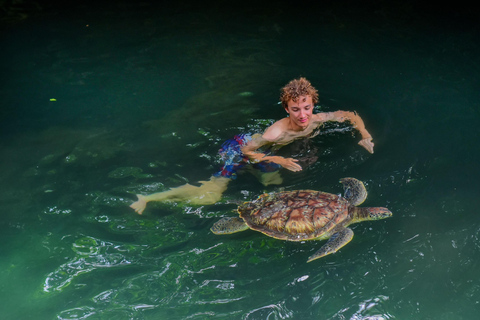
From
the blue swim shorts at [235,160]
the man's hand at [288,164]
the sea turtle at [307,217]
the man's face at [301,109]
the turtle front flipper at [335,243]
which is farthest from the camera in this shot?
the blue swim shorts at [235,160]

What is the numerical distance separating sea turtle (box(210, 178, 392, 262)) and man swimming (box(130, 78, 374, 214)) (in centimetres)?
42

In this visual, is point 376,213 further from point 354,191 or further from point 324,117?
point 324,117

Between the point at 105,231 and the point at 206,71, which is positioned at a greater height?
the point at 206,71

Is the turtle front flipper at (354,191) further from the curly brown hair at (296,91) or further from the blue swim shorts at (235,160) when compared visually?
the curly brown hair at (296,91)

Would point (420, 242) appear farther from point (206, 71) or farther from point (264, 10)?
point (264, 10)

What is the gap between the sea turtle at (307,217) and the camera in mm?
3707

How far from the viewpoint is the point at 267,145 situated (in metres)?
4.86

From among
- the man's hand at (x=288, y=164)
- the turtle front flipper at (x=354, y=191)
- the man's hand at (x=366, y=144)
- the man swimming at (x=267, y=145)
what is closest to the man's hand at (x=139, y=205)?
the man swimming at (x=267, y=145)

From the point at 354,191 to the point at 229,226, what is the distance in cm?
122

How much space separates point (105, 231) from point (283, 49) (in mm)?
4334

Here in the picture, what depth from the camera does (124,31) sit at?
818 centimetres

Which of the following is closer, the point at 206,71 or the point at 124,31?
the point at 206,71

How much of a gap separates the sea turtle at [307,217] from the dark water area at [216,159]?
15cm

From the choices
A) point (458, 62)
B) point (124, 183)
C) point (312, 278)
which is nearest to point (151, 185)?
point (124, 183)
